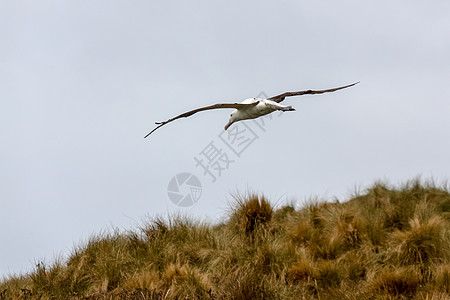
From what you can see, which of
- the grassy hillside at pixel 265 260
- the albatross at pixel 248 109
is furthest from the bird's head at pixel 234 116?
the grassy hillside at pixel 265 260

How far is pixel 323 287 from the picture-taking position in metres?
8.15

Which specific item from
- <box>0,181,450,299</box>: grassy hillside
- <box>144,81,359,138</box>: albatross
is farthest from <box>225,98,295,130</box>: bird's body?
<box>0,181,450,299</box>: grassy hillside

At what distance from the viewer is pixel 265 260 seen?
8.55 meters

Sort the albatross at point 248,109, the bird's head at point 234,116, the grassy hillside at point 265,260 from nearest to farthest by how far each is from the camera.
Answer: the albatross at point 248,109 → the bird's head at point 234,116 → the grassy hillside at point 265,260

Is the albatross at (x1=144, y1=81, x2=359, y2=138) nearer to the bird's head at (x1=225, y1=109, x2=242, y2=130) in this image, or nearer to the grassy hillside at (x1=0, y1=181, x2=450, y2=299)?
the bird's head at (x1=225, y1=109, x2=242, y2=130)

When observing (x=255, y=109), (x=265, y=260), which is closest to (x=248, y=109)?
(x=255, y=109)

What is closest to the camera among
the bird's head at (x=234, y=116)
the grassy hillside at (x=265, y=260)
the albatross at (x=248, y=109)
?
the albatross at (x=248, y=109)

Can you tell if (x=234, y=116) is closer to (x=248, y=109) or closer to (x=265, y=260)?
(x=248, y=109)

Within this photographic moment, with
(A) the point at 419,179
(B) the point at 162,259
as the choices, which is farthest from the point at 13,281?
(A) the point at 419,179

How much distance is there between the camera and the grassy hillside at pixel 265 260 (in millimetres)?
7555

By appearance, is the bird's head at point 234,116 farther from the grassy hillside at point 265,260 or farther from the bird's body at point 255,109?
the grassy hillside at point 265,260

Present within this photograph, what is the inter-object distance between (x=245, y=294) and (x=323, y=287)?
5.13ft

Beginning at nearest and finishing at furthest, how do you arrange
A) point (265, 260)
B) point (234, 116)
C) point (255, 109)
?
point (255, 109)
point (234, 116)
point (265, 260)

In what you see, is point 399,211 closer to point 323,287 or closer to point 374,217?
point 374,217
